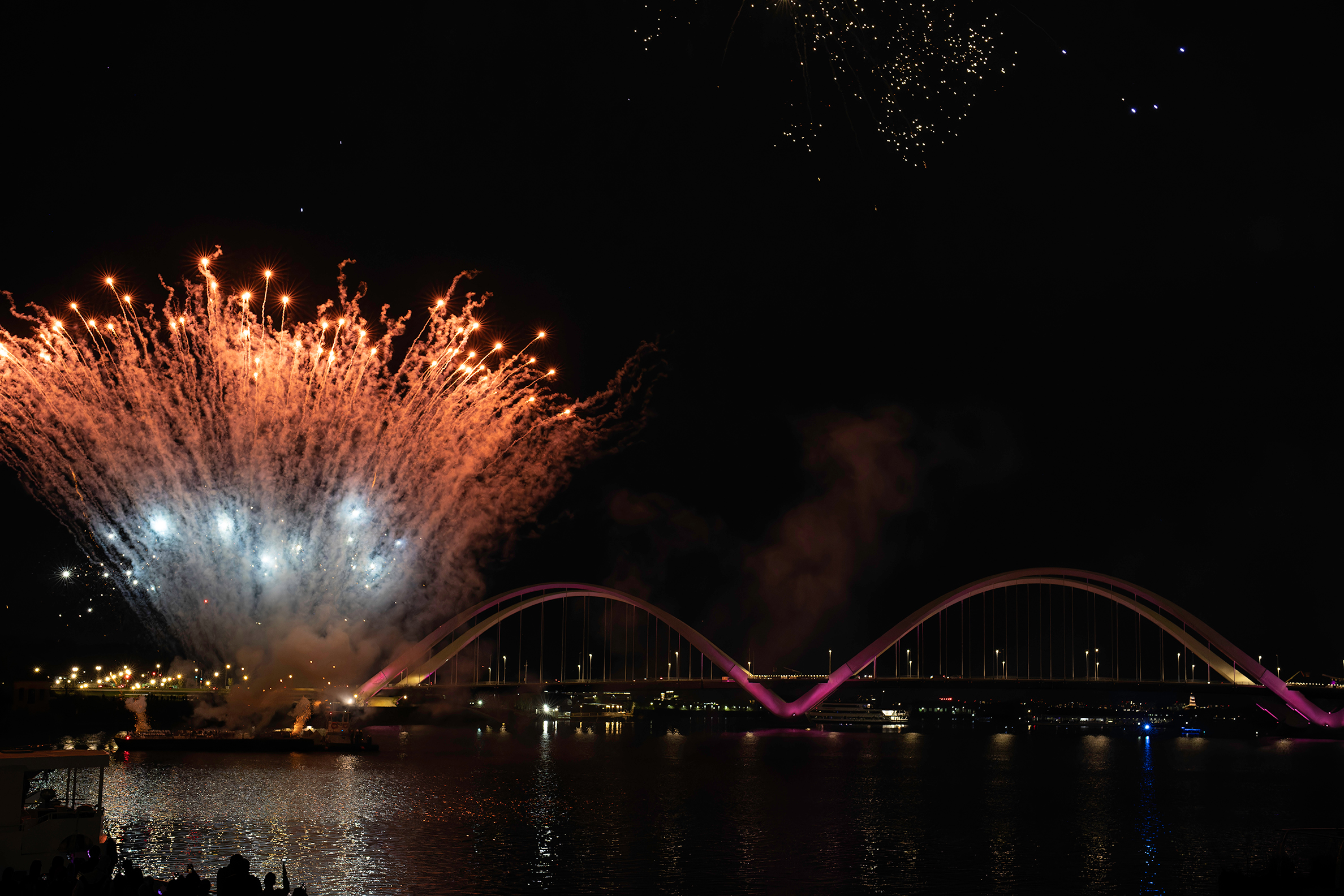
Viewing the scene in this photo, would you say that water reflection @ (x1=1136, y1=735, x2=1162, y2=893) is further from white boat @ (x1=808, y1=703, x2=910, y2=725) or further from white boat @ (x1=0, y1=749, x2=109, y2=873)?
white boat @ (x1=808, y1=703, x2=910, y2=725)

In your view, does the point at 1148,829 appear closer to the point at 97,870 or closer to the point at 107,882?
the point at 97,870

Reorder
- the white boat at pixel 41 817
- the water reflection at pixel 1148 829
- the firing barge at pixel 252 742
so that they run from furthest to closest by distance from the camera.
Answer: the firing barge at pixel 252 742 → the water reflection at pixel 1148 829 → the white boat at pixel 41 817

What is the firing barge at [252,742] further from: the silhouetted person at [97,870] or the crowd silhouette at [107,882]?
the crowd silhouette at [107,882]

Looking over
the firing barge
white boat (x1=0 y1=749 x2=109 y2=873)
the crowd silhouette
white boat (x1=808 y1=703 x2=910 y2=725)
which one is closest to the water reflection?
the crowd silhouette

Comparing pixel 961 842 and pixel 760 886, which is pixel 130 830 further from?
pixel 961 842

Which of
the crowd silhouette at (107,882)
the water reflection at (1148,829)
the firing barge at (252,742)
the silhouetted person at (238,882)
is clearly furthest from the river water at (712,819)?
the silhouetted person at (238,882)
